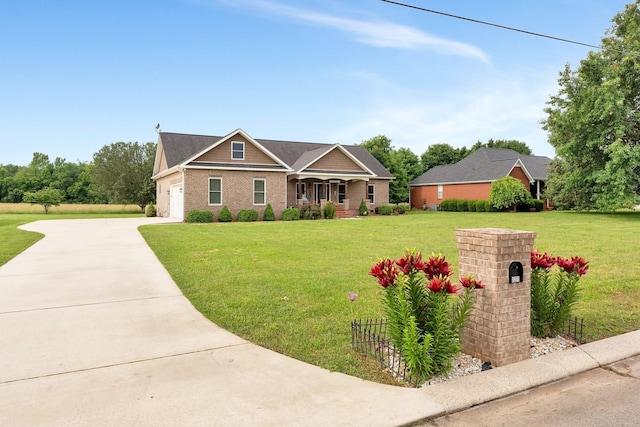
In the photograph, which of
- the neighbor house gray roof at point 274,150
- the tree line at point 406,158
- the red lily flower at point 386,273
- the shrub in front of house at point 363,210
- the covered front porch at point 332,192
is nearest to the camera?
the red lily flower at point 386,273

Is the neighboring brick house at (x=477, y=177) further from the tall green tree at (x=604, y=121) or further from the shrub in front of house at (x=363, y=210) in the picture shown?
the shrub in front of house at (x=363, y=210)

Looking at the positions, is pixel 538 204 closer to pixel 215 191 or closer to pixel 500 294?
pixel 215 191

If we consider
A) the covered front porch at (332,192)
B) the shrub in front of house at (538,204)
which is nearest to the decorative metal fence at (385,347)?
the covered front porch at (332,192)

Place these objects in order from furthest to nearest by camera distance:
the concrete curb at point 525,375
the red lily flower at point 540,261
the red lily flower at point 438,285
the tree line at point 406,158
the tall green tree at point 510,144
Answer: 1. the tall green tree at point 510,144
2. the tree line at point 406,158
3. the red lily flower at point 540,261
4. the red lily flower at point 438,285
5. the concrete curb at point 525,375

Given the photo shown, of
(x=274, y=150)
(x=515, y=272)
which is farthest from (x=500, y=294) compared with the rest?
(x=274, y=150)

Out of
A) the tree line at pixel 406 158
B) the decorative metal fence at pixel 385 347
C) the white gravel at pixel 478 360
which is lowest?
the white gravel at pixel 478 360

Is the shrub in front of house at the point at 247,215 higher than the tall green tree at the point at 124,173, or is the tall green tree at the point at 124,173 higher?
the tall green tree at the point at 124,173

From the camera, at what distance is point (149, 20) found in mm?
12602

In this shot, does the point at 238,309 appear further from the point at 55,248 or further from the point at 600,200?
the point at 600,200

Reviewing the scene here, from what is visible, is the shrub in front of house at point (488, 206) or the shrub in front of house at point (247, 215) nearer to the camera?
the shrub in front of house at point (247, 215)

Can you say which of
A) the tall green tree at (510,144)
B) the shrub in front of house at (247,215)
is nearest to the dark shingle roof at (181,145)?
the shrub in front of house at (247,215)

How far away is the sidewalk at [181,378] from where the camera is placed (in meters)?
2.58

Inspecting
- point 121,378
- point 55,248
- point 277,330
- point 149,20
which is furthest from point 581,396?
point 149,20

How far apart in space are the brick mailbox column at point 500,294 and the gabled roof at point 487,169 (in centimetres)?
3220
